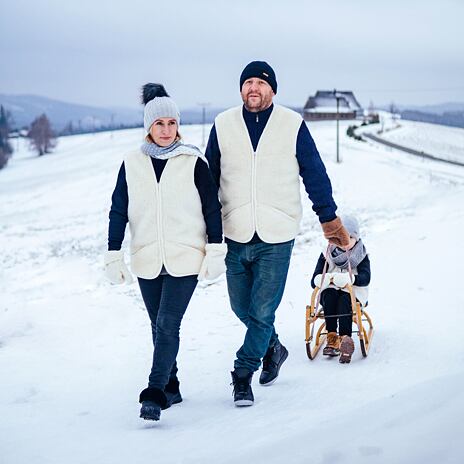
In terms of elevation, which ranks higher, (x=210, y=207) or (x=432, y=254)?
(x=210, y=207)

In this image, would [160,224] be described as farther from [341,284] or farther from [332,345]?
[332,345]

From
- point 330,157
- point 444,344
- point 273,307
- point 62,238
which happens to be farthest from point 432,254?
point 330,157

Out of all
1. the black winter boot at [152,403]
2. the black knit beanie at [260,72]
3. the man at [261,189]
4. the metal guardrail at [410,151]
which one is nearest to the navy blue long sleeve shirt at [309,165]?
the man at [261,189]

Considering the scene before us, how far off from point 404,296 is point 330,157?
101 feet

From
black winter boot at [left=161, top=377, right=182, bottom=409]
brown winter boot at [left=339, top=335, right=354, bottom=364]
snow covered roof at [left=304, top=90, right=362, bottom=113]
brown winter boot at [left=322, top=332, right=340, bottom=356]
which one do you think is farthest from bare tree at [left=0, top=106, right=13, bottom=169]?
black winter boot at [left=161, top=377, right=182, bottom=409]

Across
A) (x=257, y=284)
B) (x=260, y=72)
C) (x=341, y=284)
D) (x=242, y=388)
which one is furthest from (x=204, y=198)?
(x=341, y=284)

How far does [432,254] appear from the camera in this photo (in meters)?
8.82

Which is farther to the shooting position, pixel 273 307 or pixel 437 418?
pixel 273 307

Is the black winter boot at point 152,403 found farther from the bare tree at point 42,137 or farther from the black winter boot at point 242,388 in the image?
the bare tree at point 42,137

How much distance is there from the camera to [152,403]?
385 centimetres

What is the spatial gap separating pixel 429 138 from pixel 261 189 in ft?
191

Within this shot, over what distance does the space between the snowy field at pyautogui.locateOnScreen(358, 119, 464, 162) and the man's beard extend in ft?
129

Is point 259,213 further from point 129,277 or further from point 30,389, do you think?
point 30,389

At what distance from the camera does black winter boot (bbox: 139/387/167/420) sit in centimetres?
379
